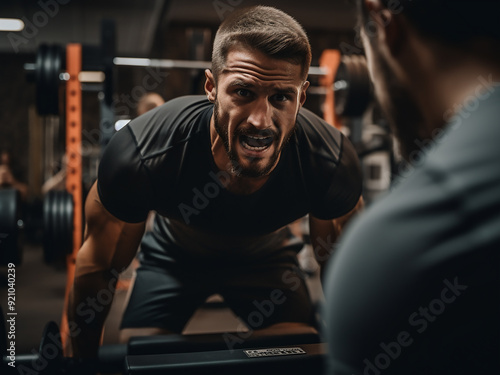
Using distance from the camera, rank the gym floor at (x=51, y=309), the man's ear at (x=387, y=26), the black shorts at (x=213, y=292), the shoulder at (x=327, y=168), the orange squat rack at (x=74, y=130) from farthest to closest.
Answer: the gym floor at (x=51, y=309), the orange squat rack at (x=74, y=130), the black shorts at (x=213, y=292), the shoulder at (x=327, y=168), the man's ear at (x=387, y=26)

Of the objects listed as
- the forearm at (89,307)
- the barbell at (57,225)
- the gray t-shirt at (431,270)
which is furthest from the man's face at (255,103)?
the barbell at (57,225)

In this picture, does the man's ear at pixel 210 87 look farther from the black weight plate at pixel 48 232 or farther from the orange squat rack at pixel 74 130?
the orange squat rack at pixel 74 130

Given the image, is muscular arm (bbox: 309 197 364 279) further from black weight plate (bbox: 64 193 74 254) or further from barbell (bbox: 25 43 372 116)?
black weight plate (bbox: 64 193 74 254)

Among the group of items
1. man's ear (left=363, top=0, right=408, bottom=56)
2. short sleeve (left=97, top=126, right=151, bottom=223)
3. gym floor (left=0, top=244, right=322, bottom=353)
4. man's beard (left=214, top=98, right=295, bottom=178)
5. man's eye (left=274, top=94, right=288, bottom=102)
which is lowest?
gym floor (left=0, top=244, right=322, bottom=353)

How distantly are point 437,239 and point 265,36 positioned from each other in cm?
72

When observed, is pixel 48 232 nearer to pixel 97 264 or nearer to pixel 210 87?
pixel 97 264

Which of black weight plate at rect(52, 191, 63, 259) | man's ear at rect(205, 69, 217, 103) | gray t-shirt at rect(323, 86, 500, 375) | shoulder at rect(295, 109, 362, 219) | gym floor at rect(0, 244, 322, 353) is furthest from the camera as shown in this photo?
gym floor at rect(0, 244, 322, 353)

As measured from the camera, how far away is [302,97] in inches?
43.6

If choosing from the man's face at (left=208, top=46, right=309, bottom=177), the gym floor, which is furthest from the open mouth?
the gym floor

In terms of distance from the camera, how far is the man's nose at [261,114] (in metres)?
1.03

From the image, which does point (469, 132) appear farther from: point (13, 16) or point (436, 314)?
point (13, 16)

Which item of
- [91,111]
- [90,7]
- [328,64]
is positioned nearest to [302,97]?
[328,64]

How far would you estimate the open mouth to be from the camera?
1058 mm

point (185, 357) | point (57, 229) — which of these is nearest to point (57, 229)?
point (57, 229)
